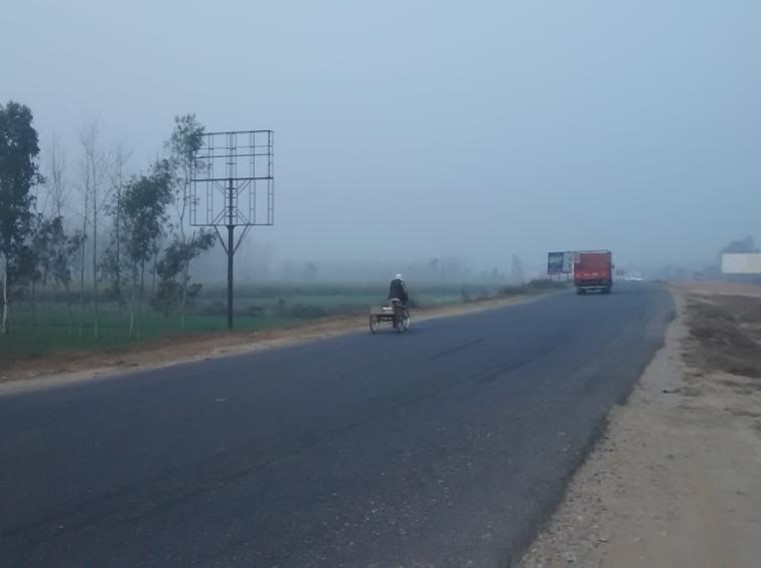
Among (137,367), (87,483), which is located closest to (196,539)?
Result: (87,483)

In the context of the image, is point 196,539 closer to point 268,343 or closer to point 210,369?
point 210,369

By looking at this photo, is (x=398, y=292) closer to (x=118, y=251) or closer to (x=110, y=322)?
(x=118, y=251)

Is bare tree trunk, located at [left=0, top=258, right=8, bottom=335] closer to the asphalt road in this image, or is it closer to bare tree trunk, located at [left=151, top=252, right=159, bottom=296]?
bare tree trunk, located at [left=151, top=252, right=159, bottom=296]

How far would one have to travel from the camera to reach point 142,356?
26969 mm

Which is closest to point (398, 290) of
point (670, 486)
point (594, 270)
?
point (670, 486)

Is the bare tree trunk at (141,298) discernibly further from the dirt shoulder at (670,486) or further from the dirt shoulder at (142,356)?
the dirt shoulder at (670,486)

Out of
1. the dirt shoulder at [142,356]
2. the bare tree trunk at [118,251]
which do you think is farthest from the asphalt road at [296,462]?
the bare tree trunk at [118,251]

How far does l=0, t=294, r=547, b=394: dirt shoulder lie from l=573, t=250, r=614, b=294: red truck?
144 ft

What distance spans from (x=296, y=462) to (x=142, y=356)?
649 inches

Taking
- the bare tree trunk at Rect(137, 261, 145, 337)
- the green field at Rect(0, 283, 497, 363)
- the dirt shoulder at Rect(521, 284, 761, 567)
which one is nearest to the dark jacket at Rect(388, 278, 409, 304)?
the green field at Rect(0, 283, 497, 363)

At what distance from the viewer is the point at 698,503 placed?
10.2 m

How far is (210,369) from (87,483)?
12.3 m

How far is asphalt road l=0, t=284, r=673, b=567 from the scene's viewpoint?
7996 millimetres

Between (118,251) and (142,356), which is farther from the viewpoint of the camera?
(118,251)
